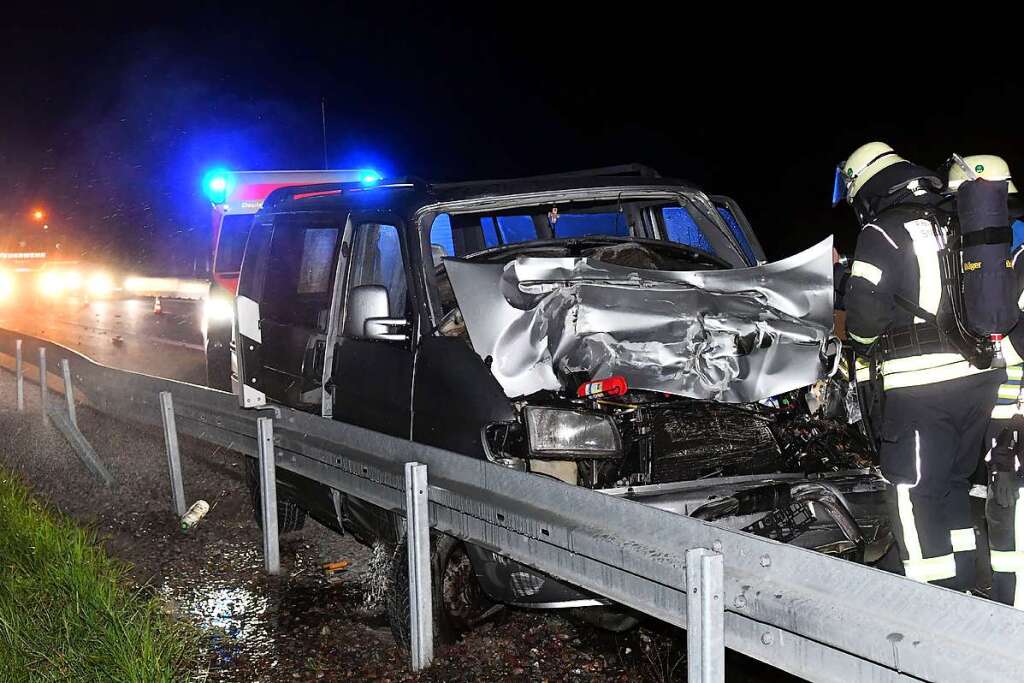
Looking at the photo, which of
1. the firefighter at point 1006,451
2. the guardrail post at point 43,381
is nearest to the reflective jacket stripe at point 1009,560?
the firefighter at point 1006,451

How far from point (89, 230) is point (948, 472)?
5632cm

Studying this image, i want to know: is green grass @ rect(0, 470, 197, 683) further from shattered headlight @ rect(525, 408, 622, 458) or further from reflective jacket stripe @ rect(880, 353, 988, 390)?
reflective jacket stripe @ rect(880, 353, 988, 390)

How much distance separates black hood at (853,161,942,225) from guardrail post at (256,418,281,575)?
313 centimetres

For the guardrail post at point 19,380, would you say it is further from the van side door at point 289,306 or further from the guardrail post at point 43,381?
the van side door at point 289,306

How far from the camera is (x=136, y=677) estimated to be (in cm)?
382

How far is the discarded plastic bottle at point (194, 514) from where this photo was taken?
21.1 ft

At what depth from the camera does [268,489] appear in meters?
5.51

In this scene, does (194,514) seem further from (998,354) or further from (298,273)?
(998,354)

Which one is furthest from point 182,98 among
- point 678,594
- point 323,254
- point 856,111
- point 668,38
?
point 678,594

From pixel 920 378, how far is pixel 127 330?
1837 centimetres

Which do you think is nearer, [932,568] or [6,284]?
[932,568]

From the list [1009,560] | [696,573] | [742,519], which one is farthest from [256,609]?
[1009,560]

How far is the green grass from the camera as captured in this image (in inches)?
158

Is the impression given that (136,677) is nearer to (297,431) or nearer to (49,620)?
(49,620)
